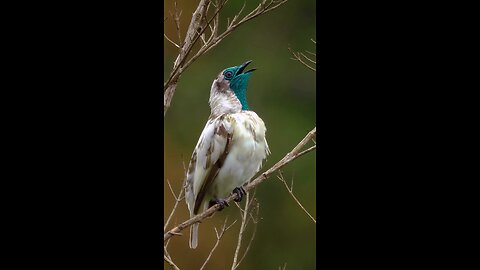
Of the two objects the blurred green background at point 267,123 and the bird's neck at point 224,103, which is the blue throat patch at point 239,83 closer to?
the bird's neck at point 224,103

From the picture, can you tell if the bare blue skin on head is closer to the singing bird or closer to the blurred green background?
the singing bird

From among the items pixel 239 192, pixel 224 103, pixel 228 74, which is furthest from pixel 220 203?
pixel 228 74

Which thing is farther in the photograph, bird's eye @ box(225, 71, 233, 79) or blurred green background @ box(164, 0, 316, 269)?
bird's eye @ box(225, 71, 233, 79)

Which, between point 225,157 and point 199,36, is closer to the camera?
point 199,36

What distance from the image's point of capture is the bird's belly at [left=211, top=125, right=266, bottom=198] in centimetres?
293

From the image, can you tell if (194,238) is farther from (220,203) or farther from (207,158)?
(207,158)

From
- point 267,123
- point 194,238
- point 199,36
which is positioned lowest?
point 194,238

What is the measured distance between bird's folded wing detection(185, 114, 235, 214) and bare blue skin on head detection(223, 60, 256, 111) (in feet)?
0.43

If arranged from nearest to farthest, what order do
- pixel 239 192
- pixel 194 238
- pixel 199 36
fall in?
pixel 199 36
pixel 194 238
pixel 239 192

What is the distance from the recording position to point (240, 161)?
2.93 m

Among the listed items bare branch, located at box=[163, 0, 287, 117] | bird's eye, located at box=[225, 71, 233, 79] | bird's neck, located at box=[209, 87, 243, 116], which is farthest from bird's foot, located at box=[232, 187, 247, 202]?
bare branch, located at box=[163, 0, 287, 117]

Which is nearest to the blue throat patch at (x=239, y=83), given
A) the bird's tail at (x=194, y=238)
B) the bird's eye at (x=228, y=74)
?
the bird's eye at (x=228, y=74)

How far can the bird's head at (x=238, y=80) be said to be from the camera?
3055mm
